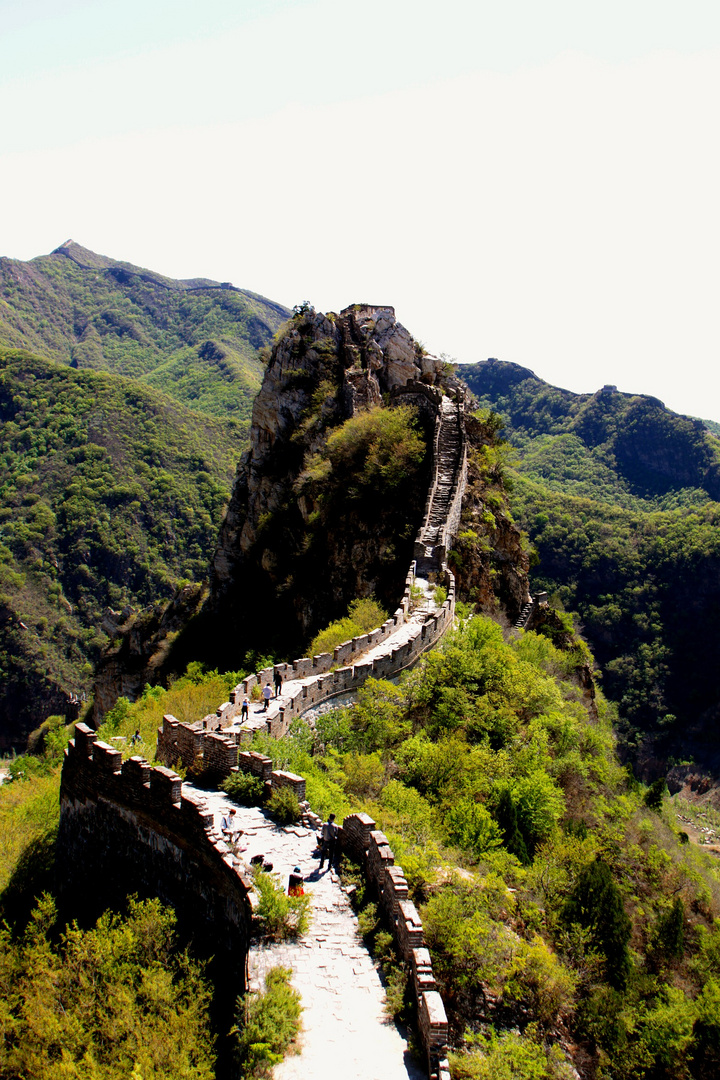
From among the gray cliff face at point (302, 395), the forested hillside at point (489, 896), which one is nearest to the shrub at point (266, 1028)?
the forested hillside at point (489, 896)

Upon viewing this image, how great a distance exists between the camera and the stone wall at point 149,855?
8.73 m

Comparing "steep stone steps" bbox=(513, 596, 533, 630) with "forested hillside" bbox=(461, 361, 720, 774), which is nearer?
"steep stone steps" bbox=(513, 596, 533, 630)

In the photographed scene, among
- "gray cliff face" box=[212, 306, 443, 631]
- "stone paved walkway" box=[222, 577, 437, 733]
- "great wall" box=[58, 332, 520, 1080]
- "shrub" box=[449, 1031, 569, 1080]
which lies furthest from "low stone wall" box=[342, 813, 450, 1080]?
"gray cliff face" box=[212, 306, 443, 631]

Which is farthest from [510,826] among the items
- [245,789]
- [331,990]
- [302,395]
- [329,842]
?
[302,395]

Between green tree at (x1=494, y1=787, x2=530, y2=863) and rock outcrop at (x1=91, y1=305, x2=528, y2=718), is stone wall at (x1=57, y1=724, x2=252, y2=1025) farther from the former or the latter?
rock outcrop at (x1=91, y1=305, x2=528, y2=718)

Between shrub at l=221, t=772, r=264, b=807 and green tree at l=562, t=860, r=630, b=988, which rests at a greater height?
shrub at l=221, t=772, r=264, b=807

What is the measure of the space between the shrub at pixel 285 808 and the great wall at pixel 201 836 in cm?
18

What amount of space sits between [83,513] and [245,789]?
114129mm

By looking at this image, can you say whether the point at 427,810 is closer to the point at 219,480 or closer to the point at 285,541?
the point at 285,541

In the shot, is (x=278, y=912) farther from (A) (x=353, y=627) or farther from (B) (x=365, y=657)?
(A) (x=353, y=627)

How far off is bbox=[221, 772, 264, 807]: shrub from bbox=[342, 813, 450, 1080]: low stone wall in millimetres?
1675

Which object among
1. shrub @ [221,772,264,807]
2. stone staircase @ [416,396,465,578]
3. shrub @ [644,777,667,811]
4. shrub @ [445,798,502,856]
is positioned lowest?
shrub @ [644,777,667,811]

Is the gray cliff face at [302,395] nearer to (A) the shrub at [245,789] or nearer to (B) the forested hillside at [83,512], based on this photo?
(A) the shrub at [245,789]

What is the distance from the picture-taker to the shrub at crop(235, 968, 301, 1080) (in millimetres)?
6812
